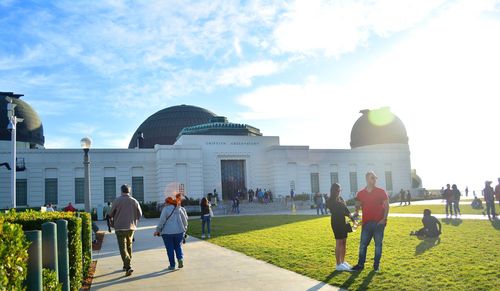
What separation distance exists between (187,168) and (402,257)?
33481mm

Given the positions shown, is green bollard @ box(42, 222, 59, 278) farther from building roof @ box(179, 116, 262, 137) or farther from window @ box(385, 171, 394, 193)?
window @ box(385, 171, 394, 193)

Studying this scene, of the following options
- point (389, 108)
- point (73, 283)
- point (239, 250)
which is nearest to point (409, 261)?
point (239, 250)

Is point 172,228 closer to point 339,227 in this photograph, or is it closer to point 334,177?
point 339,227

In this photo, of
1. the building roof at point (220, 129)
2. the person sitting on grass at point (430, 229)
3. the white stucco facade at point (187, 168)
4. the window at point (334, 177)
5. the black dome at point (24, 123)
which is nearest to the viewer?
the person sitting on grass at point (430, 229)

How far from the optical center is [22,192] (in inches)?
1553

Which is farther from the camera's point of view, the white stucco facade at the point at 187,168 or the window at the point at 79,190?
the window at the point at 79,190

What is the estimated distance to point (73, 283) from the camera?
7.32 metres

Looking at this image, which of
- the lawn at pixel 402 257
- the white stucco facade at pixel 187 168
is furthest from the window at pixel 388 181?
the lawn at pixel 402 257

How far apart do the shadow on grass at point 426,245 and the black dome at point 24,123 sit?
41264 millimetres

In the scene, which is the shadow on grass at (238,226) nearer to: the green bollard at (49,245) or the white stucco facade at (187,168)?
the green bollard at (49,245)

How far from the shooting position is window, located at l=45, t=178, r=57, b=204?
40.1 metres

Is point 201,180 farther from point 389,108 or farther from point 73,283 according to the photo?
point 73,283

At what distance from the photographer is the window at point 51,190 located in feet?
132

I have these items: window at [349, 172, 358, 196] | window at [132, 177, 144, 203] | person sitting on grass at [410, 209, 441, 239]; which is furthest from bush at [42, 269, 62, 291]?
window at [349, 172, 358, 196]
